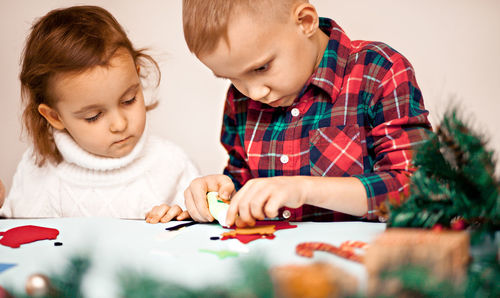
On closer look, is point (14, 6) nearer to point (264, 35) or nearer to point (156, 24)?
point (156, 24)

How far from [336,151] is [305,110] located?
11cm

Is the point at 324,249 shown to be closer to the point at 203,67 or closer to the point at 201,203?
the point at 201,203

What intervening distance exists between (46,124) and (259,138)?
2.21ft

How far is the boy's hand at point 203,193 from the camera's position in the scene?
2.55 feet

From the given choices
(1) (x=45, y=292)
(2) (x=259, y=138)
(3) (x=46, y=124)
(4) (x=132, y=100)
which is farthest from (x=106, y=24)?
(1) (x=45, y=292)

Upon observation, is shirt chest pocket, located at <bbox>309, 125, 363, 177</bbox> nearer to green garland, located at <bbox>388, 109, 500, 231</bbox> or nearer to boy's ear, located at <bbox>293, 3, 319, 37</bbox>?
boy's ear, located at <bbox>293, 3, 319, 37</bbox>

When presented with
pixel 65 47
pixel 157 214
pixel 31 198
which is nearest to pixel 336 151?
pixel 157 214

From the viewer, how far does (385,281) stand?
0.30 metres

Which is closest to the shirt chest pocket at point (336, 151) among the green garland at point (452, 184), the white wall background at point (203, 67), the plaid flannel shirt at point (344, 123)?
the plaid flannel shirt at point (344, 123)

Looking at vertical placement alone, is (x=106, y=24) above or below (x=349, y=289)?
above

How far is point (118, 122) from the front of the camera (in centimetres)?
110

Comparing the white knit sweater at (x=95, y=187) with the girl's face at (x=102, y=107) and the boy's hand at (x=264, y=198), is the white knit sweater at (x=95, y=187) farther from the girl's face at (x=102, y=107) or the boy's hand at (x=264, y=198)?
the boy's hand at (x=264, y=198)

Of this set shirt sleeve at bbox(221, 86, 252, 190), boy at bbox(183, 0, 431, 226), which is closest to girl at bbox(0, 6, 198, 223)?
shirt sleeve at bbox(221, 86, 252, 190)

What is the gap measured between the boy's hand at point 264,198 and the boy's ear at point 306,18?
315 millimetres
